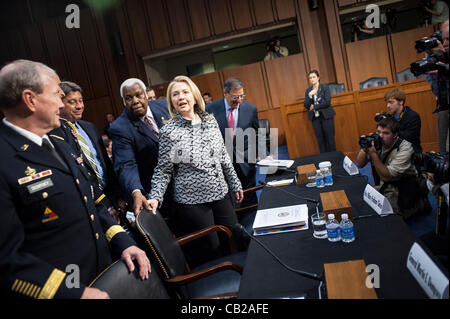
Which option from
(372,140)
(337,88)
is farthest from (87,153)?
(337,88)

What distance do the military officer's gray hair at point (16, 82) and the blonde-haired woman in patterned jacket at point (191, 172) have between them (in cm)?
87

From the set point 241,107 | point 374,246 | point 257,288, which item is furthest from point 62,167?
point 241,107

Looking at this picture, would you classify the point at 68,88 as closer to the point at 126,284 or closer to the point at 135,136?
the point at 135,136

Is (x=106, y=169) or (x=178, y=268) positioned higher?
(x=106, y=169)

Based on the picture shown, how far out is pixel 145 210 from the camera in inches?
63.9

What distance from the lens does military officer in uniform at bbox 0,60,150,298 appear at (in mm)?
984

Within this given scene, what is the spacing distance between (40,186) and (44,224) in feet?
0.45

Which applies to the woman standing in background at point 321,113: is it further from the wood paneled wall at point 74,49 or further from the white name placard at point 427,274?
the wood paneled wall at point 74,49

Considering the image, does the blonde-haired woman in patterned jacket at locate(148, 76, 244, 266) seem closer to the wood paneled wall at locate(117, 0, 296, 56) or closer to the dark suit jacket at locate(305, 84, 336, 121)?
the dark suit jacket at locate(305, 84, 336, 121)

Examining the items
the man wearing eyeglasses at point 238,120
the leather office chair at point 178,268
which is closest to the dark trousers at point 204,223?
the leather office chair at point 178,268

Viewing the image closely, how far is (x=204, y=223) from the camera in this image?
6.39 ft

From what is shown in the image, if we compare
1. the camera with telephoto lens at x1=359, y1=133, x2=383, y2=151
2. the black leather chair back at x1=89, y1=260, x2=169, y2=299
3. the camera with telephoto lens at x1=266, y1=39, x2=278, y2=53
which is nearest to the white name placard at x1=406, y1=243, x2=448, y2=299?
the black leather chair back at x1=89, y1=260, x2=169, y2=299

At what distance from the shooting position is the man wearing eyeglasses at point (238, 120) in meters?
3.03

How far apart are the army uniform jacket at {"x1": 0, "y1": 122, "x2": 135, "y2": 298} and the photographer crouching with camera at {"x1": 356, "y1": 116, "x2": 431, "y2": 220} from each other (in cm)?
199
